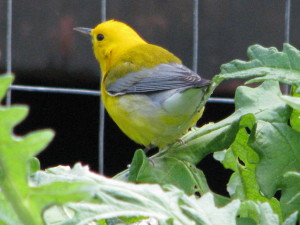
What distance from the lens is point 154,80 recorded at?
9.59 ft

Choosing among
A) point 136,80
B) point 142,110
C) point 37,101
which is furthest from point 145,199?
point 37,101

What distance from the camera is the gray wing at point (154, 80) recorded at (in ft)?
9.05

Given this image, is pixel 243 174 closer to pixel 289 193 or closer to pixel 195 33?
pixel 289 193

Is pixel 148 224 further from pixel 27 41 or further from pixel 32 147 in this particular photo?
pixel 27 41

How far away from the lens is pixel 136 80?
3021 millimetres

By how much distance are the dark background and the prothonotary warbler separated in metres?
1.07

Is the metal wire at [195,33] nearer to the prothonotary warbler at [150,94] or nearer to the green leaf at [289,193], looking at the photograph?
the prothonotary warbler at [150,94]

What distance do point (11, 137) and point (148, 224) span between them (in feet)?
1.14

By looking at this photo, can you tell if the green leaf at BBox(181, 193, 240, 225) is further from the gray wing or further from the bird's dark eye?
the bird's dark eye

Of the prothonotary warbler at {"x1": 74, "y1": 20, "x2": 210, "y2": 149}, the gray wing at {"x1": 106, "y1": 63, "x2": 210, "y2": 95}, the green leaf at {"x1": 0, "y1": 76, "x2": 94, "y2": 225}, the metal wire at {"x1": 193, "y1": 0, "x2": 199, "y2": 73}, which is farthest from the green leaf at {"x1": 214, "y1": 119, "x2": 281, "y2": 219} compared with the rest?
the metal wire at {"x1": 193, "y1": 0, "x2": 199, "y2": 73}

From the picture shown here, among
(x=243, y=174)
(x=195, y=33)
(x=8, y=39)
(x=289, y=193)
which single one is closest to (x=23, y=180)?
(x=289, y=193)

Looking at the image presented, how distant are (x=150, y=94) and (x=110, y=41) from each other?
2.78 feet

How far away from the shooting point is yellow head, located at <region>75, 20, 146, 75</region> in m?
3.54

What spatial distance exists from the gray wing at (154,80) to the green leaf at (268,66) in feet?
5.63
